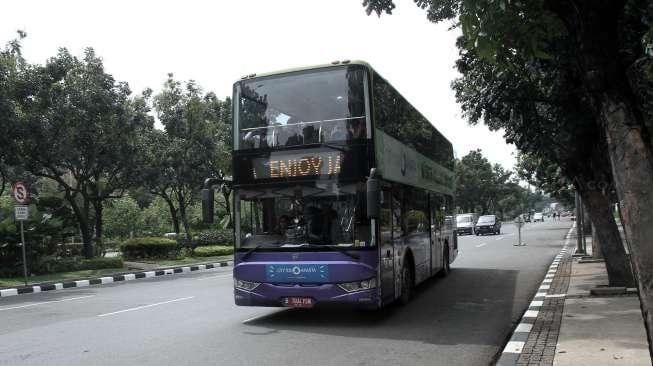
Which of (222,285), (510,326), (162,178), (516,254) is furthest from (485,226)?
(510,326)

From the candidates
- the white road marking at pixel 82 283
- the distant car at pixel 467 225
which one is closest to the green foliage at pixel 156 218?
the distant car at pixel 467 225

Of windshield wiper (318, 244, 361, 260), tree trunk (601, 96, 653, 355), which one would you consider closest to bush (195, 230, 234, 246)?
windshield wiper (318, 244, 361, 260)

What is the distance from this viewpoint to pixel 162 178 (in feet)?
81.3

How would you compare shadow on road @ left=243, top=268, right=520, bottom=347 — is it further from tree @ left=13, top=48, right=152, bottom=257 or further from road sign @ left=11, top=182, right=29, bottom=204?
tree @ left=13, top=48, right=152, bottom=257

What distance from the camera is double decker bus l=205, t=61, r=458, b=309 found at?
8125mm

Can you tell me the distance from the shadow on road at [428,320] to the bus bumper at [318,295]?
1.22ft

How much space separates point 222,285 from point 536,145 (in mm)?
8215

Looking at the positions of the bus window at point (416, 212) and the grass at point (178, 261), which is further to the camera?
the grass at point (178, 261)

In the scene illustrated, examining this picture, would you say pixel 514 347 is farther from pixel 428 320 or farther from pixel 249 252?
pixel 249 252

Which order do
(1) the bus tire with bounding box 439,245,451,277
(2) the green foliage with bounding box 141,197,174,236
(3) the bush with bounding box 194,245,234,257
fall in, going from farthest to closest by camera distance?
(2) the green foliage with bounding box 141,197,174,236 → (3) the bush with bounding box 194,245,234,257 → (1) the bus tire with bounding box 439,245,451,277

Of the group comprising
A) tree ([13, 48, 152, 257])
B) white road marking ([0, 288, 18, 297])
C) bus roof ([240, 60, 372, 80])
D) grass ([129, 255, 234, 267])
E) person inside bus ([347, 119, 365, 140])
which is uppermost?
tree ([13, 48, 152, 257])

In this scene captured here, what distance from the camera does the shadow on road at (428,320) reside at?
25.6 ft

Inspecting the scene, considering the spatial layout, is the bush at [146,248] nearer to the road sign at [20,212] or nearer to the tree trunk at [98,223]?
the tree trunk at [98,223]

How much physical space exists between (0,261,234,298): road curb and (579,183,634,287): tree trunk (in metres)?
13.7
